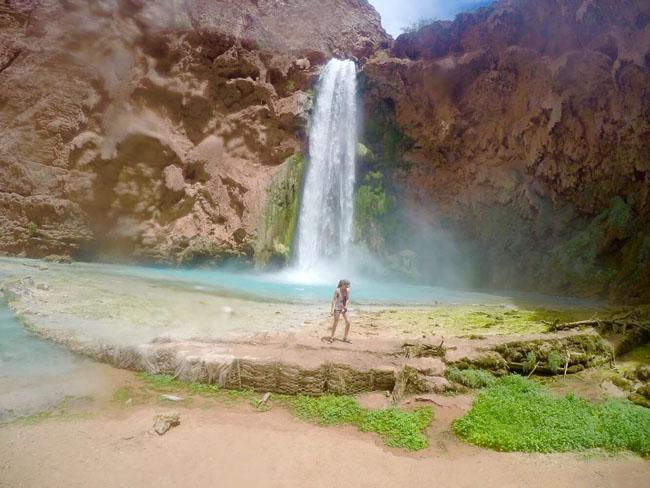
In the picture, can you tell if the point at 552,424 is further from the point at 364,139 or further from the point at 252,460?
the point at 364,139

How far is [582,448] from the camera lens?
16.1ft

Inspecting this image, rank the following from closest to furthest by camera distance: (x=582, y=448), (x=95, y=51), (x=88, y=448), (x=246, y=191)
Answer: (x=88, y=448) → (x=582, y=448) → (x=95, y=51) → (x=246, y=191)

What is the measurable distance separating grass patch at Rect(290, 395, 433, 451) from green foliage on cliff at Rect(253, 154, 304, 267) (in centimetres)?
1873

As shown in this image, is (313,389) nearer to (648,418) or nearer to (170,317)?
(648,418)

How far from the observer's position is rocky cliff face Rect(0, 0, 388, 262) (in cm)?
2100

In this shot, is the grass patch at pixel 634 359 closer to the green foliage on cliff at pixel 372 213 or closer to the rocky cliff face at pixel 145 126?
the green foliage on cliff at pixel 372 213

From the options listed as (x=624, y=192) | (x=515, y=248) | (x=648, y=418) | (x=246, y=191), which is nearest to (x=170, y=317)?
(x=648, y=418)

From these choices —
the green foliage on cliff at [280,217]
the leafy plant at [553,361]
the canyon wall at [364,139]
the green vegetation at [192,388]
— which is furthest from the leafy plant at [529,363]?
the green foliage on cliff at [280,217]

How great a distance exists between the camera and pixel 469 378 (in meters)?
6.55

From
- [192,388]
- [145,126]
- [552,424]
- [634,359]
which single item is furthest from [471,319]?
[145,126]

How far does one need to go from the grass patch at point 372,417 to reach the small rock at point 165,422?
151 centimetres

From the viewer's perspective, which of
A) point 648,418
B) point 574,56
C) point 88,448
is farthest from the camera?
point 574,56

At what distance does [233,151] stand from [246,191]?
2.89m

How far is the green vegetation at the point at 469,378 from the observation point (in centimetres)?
651
